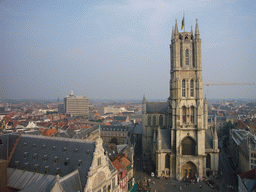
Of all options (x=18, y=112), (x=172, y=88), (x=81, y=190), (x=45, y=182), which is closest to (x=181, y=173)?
(x=172, y=88)

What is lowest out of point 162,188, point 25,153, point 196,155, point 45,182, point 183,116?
point 162,188

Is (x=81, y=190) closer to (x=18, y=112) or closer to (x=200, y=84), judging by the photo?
(x=200, y=84)

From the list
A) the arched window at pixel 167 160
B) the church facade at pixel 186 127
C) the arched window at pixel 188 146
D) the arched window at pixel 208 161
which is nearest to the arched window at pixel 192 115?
the church facade at pixel 186 127

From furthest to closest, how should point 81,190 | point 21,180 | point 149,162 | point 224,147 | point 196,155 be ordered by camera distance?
1. point 224,147
2. point 149,162
3. point 196,155
4. point 21,180
5. point 81,190

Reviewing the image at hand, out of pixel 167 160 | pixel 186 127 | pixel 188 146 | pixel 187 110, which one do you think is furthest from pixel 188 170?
pixel 187 110

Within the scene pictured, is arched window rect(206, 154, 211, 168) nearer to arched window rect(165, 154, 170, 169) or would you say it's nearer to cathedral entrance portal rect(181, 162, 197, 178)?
cathedral entrance portal rect(181, 162, 197, 178)

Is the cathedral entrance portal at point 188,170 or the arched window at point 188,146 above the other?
the arched window at point 188,146

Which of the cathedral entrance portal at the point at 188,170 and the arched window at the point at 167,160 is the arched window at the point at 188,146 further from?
the arched window at the point at 167,160

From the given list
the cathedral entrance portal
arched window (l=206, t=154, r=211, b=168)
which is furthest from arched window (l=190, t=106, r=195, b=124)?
the cathedral entrance portal
